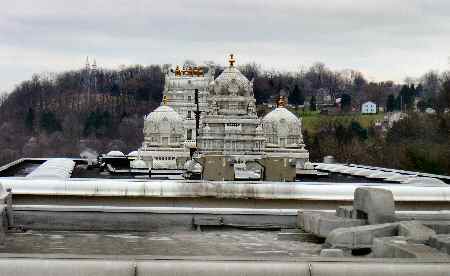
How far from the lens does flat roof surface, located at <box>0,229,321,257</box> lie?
13281 mm

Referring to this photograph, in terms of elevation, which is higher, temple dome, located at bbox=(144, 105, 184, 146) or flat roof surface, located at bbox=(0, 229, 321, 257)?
temple dome, located at bbox=(144, 105, 184, 146)

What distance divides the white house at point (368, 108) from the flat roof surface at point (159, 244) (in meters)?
153

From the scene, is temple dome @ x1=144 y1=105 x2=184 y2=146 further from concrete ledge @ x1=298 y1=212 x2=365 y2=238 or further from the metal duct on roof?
concrete ledge @ x1=298 y1=212 x2=365 y2=238

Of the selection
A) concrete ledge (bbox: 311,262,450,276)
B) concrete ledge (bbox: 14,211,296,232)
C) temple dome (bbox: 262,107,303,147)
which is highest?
temple dome (bbox: 262,107,303,147)

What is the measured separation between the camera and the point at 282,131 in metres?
59.3

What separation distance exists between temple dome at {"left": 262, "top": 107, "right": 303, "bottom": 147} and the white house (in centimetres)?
10922

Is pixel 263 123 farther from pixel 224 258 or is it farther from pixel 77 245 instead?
pixel 224 258

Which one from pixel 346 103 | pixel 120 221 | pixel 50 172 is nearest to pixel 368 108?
pixel 346 103

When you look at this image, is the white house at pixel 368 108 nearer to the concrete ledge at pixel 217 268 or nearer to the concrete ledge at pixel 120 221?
the concrete ledge at pixel 120 221

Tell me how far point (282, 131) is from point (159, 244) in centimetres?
4495

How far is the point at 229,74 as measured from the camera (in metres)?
55.7

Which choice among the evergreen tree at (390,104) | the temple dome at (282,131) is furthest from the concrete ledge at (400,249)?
the evergreen tree at (390,104)

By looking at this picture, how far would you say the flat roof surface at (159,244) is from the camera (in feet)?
43.6

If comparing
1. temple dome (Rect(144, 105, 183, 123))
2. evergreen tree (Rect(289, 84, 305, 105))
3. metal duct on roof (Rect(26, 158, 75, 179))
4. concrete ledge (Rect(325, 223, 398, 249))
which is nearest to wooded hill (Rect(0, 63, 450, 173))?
evergreen tree (Rect(289, 84, 305, 105))
